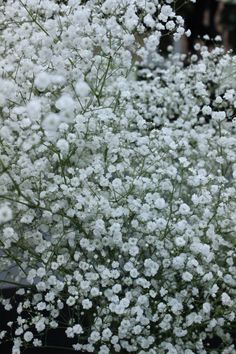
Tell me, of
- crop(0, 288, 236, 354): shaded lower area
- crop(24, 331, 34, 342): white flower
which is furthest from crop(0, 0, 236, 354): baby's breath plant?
crop(0, 288, 236, 354): shaded lower area

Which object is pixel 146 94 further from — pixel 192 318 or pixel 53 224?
pixel 192 318

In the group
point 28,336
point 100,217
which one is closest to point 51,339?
point 28,336

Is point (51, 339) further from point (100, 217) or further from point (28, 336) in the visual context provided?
point (100, 217)

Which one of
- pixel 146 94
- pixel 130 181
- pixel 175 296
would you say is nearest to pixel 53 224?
pixel 130 181

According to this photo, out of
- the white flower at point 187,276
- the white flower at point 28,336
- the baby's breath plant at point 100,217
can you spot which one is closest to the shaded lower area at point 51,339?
the baby's breath plant at point 100,217

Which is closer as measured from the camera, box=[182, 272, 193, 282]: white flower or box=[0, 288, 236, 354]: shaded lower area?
box=[182, 272, 193, 282]: white flower

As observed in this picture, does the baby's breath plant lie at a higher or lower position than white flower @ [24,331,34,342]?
higher

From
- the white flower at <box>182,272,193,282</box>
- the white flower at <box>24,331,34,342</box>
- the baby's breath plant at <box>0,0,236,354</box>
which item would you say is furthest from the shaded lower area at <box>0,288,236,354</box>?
the white flower at <box>182,272,193,282</box>

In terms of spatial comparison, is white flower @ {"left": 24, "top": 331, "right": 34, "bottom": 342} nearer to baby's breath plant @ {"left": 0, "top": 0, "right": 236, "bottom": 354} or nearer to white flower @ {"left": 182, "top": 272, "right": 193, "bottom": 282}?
baby's breath plant @ {"left": 0, "top": 0, "right": 236, "bottom": 354}
